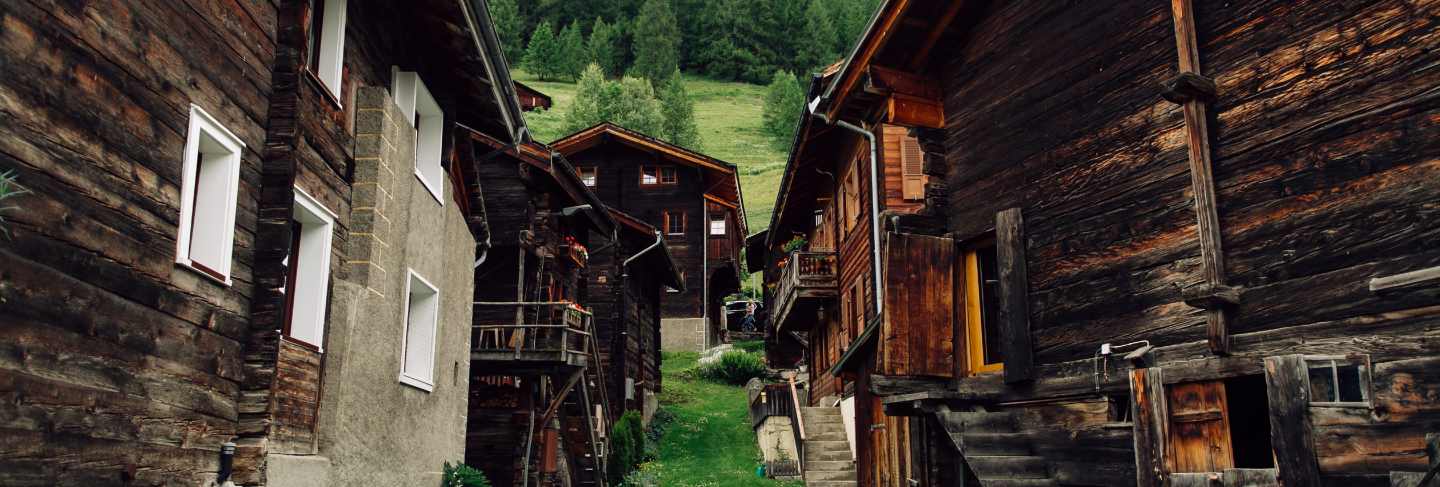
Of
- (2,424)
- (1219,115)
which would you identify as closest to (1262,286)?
(1219,115)

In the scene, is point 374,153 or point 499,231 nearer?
point 374,153

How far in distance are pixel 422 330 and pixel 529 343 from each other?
8141mm

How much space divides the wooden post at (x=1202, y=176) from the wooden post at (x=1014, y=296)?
230 cm

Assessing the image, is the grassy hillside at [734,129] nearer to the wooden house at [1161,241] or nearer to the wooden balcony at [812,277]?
the wooden balcony at [812,277]

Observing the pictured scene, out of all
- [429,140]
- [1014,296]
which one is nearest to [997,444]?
[1014,296]

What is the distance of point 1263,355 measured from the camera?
7660mm

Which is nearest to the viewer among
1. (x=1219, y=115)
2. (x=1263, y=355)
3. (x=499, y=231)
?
(x=1263, y=355)

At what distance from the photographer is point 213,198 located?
7602 mm

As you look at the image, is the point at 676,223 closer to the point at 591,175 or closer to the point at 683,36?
the point at 591,175

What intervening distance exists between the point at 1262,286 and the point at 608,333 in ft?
77.0

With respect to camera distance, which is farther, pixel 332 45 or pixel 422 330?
pixel 422 330

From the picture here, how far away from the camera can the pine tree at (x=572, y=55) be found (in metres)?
113

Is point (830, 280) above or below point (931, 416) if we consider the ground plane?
above

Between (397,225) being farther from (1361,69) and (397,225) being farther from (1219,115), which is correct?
(1361,69)
